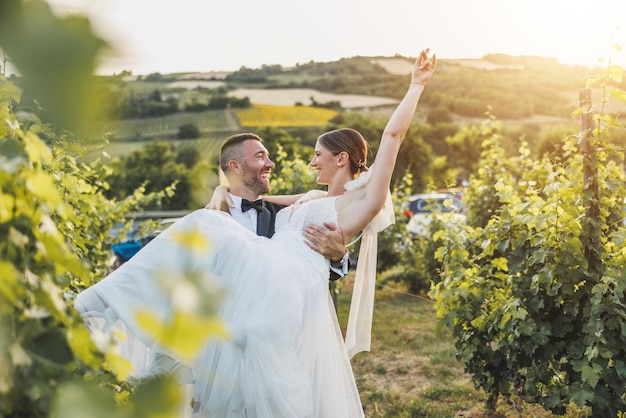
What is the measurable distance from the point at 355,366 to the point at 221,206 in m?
3.18

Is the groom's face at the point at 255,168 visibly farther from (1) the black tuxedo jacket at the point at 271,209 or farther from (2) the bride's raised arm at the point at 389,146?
(2) the bride's raised arm at the point at 389,146

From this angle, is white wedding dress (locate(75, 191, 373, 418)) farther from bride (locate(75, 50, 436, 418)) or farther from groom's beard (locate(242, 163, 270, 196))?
groom's beard (locate(242, 163, 270, 196))

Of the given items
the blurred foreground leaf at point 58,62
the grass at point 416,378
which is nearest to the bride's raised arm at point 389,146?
the grass at point 416,378

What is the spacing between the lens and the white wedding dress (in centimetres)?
203

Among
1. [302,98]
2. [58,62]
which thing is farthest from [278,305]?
[302,98]

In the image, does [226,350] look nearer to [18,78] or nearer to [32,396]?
[32,396]

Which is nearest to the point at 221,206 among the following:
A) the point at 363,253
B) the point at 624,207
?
the point at 363,253

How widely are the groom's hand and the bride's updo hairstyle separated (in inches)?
19.5

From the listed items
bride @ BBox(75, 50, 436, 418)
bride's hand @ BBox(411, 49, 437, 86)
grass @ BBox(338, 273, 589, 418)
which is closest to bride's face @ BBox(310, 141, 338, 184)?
bride @ BBox(75, 50, 436, 418)

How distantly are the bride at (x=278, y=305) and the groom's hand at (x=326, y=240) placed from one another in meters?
0.04

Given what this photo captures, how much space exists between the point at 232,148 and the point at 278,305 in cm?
140

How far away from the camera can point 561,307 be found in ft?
12.7

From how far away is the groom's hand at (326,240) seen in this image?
10.00ft

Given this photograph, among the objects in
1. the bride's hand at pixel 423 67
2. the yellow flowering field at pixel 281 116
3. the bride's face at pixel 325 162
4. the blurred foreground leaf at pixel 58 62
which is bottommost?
the yellow flowering field at pixel 281 116
